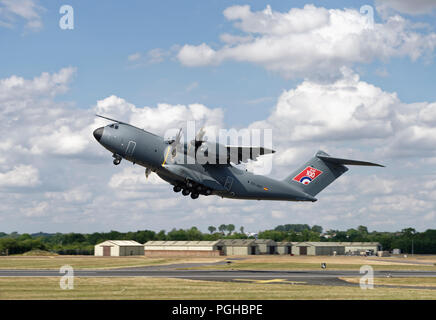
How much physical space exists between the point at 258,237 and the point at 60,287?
113756 millimetres

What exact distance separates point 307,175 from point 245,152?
8.09 meters

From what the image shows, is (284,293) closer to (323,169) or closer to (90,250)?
(323,169)

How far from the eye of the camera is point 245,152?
3944 cm

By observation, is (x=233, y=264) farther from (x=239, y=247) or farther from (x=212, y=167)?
(x=239, y=247)

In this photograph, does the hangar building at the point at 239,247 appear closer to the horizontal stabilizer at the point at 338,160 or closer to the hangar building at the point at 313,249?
the hangar building at the point at 313,249

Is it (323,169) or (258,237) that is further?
(258,237)

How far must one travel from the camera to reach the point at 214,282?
146 ft

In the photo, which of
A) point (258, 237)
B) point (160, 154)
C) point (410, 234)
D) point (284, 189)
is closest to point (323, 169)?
point (284, 189)

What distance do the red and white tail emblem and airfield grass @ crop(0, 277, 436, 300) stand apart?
28.8 feet

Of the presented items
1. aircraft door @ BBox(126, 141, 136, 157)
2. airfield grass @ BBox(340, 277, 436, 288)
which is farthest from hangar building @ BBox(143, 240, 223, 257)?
aircraft door @ BBox(126, 141, 136, 157)

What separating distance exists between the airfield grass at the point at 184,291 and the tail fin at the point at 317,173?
330 inches

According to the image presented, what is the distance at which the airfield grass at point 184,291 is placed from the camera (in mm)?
34375

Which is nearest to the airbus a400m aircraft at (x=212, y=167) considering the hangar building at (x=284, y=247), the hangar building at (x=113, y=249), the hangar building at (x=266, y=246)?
the hangar building at (x=113, y=249)

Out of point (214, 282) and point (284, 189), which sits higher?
point (284, 189)
